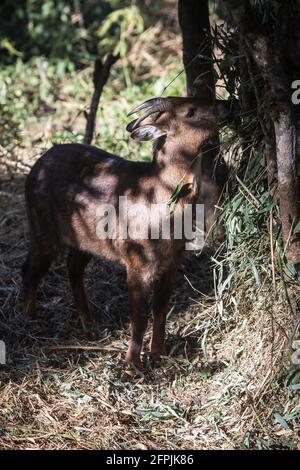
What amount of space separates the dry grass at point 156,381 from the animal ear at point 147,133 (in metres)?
1.19

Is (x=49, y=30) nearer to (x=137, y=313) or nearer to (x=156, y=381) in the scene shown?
(x=137, y=313)

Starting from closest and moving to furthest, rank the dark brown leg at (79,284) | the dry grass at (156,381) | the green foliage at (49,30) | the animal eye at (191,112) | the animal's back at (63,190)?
the dry grass at (156,381), the animal eye at (191,112), the animal's back at (63,190), the dark brown leg at (79,284), the green foliage at (49,30)

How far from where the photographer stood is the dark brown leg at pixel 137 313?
5.92 m

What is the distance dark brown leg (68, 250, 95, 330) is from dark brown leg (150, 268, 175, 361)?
64cm

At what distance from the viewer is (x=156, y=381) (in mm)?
5797

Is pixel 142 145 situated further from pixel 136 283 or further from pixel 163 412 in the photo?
pixel 163 412

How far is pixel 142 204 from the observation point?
5973mm

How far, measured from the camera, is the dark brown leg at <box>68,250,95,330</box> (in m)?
6.55

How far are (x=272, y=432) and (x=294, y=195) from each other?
134 centimetres

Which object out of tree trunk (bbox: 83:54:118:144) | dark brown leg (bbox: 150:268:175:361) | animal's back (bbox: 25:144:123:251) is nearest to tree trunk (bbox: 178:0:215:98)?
animal's back (bbox: 25:144:123:251)

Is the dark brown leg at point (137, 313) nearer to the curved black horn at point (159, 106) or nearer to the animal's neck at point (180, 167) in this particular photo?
the animal's neck at point (180, 167)

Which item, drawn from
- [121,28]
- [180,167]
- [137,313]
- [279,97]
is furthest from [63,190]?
[121,28]

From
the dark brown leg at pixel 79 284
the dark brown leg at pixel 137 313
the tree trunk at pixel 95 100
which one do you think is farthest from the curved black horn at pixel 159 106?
the tree trunk at pixel 95 100

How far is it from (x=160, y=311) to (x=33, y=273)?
3.52ft
